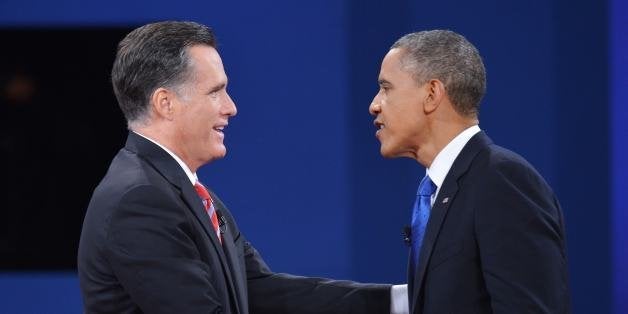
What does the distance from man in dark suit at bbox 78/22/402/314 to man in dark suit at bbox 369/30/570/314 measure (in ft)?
1.48

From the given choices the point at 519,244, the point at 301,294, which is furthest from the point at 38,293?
the point at 519,244

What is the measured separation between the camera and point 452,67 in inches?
97.8

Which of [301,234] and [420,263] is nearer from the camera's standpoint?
[420,263]

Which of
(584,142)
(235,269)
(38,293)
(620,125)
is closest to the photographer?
(235,269)

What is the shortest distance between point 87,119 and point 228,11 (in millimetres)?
796

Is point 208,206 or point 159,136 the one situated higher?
point 159,136

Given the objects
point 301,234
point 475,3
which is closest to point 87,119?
point 301,234

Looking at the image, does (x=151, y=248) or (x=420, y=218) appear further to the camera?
(x=420, y=218)

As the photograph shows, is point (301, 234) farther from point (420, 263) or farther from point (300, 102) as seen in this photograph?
point (420, 263)

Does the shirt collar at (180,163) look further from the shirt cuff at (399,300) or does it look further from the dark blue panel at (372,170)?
the dark blue panel at (372,170)

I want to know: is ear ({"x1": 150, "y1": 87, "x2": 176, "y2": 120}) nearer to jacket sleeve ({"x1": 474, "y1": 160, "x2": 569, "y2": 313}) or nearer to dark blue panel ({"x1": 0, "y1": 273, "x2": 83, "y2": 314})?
A: jacket sleeve ({"x1": 474, "y1": 160, "x2": 569, "y2": 313})

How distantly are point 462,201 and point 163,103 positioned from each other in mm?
743

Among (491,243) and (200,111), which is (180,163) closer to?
(200,111)

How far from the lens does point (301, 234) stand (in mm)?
4359
